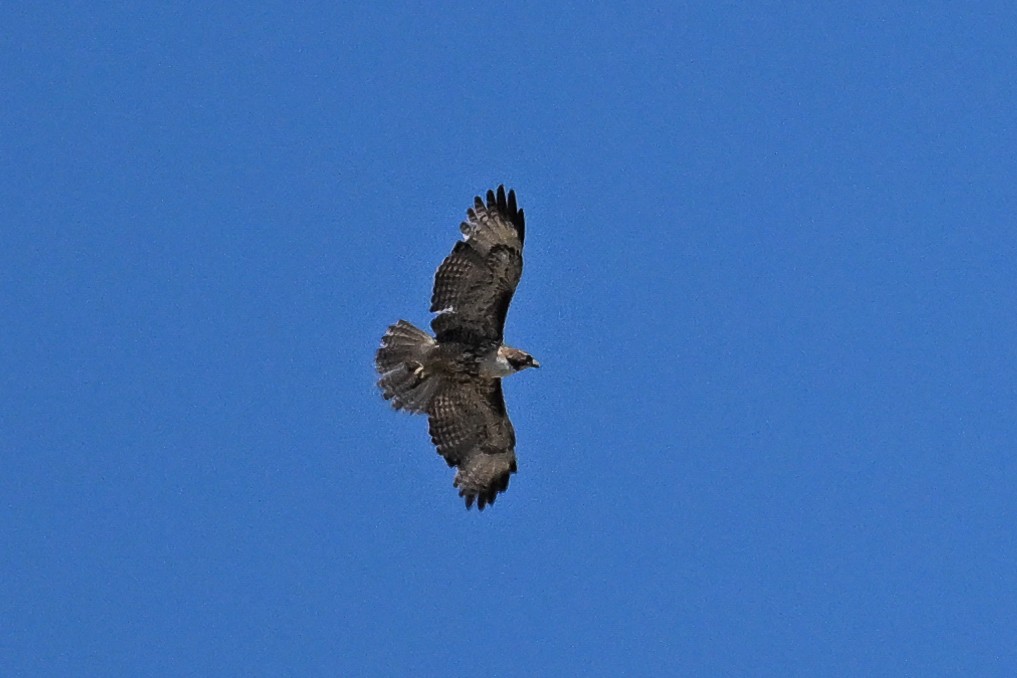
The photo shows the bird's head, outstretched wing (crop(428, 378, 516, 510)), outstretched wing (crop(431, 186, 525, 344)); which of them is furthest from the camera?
outstretched wing (crop(428, 378, 516, 510))

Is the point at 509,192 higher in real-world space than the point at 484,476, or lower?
higher

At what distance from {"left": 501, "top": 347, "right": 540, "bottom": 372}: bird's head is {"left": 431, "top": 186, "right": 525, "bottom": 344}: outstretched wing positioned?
290 millimetres

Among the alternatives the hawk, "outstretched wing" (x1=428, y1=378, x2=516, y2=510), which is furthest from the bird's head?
"outstretched wing" (x1=428, y1=378, x2=516, y2=510)

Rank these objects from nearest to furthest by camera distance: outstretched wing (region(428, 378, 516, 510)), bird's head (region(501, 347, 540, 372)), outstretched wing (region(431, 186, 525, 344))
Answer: outstretched wing (region(431, 186, 525, 344))
bird's head (region(501, 347, 540, 372))
outstretched wing (region(428, 378, 516, 510))

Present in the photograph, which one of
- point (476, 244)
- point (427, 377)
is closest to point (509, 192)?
point (476, 244)

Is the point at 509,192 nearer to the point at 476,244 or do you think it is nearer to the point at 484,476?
the point at 476,244

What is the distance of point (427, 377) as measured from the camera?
63.7 feet

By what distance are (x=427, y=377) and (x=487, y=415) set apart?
2.28ft

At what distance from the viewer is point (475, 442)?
19.8 m

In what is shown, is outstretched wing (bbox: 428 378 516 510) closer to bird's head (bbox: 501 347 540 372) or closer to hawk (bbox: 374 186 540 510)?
hawk (bbox: 374 186 540 510)

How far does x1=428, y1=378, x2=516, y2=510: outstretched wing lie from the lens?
19625 millimetres

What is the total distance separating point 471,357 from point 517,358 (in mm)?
422

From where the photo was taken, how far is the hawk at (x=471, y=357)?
61.4 ft

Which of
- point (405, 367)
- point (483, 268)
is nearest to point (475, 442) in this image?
point (405, 367)
